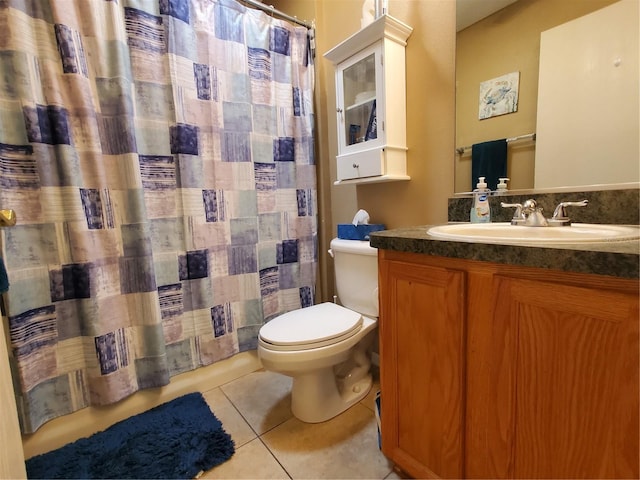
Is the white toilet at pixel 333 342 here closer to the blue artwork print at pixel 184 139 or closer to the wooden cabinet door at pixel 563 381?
the wooden cabinet door at pixel 563 381

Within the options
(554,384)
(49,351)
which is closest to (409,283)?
(554,384)

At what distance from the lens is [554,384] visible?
58cm

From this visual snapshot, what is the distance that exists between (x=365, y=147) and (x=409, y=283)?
81 centimetres

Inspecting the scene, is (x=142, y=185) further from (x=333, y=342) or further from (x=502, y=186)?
(x=502, y=186)

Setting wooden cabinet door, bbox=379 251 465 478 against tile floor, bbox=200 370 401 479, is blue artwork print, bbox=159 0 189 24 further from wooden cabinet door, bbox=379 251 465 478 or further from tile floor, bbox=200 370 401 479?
tile floor, bbox=200 370 401 479

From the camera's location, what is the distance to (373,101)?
134 centimetres

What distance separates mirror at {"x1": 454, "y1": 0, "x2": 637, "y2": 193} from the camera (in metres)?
0.95

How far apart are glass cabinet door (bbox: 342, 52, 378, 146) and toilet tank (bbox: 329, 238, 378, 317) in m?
0.52

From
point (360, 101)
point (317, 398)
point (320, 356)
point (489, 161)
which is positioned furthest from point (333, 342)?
point (360, 101)

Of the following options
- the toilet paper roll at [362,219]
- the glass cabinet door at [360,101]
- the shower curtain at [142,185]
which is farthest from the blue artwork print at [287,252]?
the glass cabinet door at [360,101]

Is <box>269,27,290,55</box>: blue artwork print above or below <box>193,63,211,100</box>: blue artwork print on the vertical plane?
above

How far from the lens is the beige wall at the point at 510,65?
951 millimetres

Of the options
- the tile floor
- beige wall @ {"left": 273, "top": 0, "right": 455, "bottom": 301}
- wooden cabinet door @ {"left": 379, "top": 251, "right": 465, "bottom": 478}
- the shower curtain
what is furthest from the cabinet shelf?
the tile floor

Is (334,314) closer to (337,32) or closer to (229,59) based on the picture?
(229,59)
